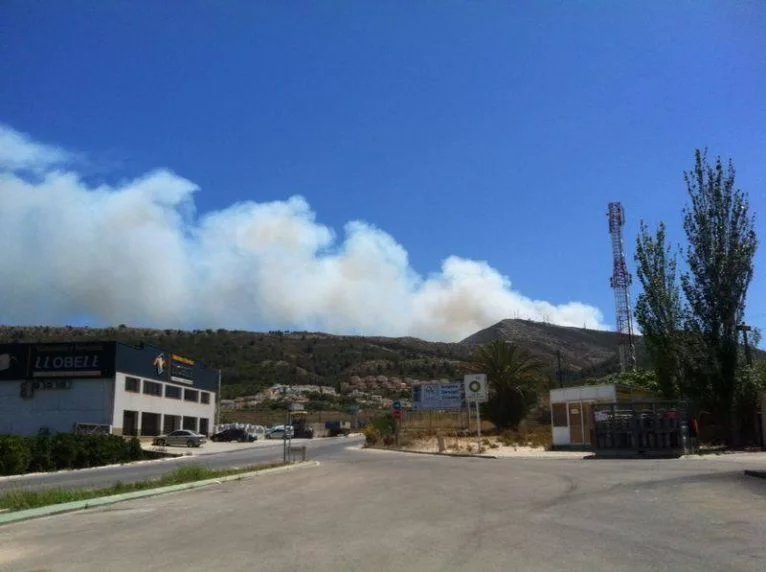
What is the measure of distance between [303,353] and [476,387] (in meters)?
107

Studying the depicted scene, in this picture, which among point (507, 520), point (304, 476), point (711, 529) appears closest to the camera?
point (711, 529)

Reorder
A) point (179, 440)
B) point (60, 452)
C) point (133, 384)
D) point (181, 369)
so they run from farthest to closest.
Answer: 1. point (181, 369)
2. point (133, 384)
3. point (179, 440)
4. point (60, 452)

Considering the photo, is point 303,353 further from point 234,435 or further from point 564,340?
point 234,435

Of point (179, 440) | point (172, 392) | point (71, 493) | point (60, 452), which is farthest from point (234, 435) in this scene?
point (71, 493)

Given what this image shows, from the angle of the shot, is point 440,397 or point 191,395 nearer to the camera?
point 440,397

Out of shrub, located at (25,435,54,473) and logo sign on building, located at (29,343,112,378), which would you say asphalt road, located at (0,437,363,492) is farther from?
logo sign on building, located at (29,343,112,378)

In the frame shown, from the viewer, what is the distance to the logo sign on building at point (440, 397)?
202 ft

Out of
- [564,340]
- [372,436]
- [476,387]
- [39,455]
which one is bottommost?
[39,455]

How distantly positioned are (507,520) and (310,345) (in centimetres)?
15052

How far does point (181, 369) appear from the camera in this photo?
8156 cm

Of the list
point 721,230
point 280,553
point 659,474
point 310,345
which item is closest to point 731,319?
point 721,230

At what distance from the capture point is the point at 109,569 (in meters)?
9.07

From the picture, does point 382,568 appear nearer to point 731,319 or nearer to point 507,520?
point 507,520

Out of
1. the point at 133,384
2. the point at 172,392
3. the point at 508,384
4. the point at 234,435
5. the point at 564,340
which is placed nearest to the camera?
the point at 508,384
